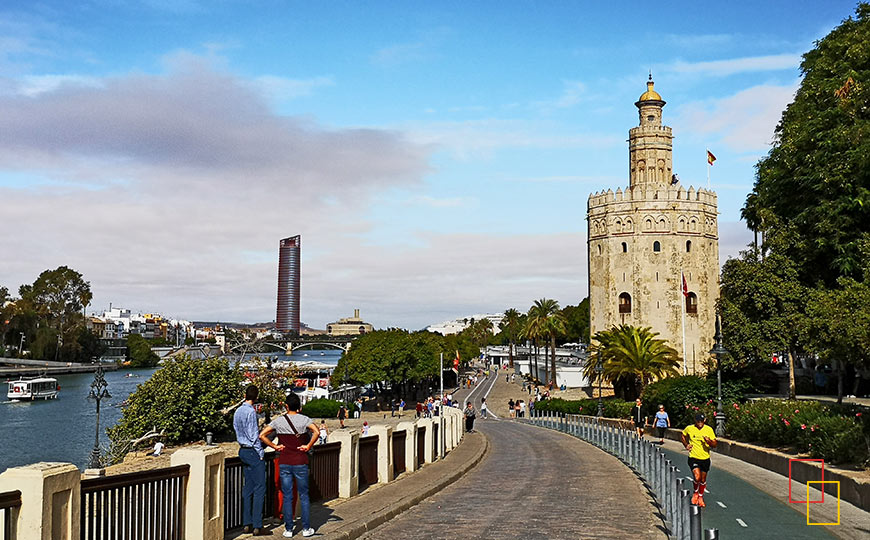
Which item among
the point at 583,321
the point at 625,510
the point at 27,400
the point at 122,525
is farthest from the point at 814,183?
the point at 583,321

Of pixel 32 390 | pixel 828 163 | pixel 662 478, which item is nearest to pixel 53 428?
Result: pixel 32 390

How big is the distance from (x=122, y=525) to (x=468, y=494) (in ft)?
30.1

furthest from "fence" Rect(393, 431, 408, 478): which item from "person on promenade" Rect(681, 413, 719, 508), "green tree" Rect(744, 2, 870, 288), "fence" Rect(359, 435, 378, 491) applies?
"green tree" Rect(744, 2, 870, 288)

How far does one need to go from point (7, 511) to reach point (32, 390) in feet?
340

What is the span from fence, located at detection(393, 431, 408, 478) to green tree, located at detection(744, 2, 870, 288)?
18644 mm

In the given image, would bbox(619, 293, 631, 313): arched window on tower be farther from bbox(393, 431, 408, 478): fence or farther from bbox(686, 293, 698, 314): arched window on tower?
bbox(393, 431, 408, 478): fence

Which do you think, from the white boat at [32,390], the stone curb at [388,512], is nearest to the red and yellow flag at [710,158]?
the stone curb at [388,512]

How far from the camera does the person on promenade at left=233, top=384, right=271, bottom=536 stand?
10.6 metres

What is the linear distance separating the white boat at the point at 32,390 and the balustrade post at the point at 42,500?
102m

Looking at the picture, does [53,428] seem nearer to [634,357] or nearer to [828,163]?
[634,357]

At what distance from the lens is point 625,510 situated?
1466cm

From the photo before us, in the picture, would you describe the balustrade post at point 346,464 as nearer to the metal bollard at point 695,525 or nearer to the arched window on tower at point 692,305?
the metal bollard at point 695,525

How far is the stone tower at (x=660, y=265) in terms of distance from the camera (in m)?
71.2

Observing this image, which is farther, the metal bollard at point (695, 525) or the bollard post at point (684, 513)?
the bollard post at point (684, 513)
